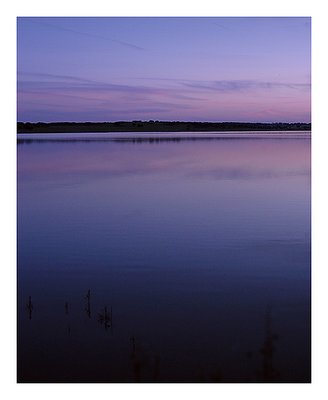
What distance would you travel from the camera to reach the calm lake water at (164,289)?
521 cm

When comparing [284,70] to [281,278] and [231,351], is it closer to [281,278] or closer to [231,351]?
[281,278]

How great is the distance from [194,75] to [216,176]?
338 cm

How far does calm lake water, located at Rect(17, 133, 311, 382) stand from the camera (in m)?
5.21

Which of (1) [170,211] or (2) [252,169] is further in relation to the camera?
(2) [252,169]

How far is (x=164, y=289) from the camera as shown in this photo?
657 cm

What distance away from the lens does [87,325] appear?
5.80 m

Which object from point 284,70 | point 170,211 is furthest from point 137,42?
point 170,211
